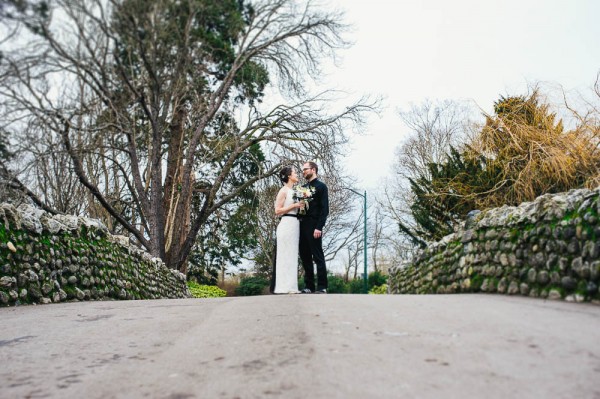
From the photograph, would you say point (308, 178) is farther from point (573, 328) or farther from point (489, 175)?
point (489, 175)

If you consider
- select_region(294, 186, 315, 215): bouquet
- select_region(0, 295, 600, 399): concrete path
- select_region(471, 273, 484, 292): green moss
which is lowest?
select_region(0, 295, 600, 399): concrete path

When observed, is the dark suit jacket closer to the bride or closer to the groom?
the groom

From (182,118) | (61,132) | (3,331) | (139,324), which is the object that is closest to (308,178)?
(61,132)

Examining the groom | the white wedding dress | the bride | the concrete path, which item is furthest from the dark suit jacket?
the concrete path

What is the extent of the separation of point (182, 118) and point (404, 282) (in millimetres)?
8585

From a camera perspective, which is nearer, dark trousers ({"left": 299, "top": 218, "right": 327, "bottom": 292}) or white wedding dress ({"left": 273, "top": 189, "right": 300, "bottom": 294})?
dark trousers ({"left": 299, "top": 218, "right": 327, "bottom": 292})

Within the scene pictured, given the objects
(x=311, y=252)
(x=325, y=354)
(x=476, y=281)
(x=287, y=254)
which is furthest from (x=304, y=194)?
(x=325, y=354)

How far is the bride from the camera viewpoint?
9.21 meters

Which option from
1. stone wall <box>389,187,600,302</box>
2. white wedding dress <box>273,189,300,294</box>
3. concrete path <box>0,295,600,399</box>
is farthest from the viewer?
white wedding dress <box>273,189,300,294</box>

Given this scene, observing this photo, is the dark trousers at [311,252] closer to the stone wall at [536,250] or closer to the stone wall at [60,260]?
the stone wall at [536,250]

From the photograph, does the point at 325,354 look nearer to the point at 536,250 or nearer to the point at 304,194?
the point at 536,250

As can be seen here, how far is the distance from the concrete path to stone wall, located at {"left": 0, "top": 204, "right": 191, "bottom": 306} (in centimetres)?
237

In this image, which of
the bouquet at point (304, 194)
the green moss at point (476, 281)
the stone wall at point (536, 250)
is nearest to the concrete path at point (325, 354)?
the stone wall at point (536, 250)

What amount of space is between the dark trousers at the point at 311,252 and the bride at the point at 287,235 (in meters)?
0.18
